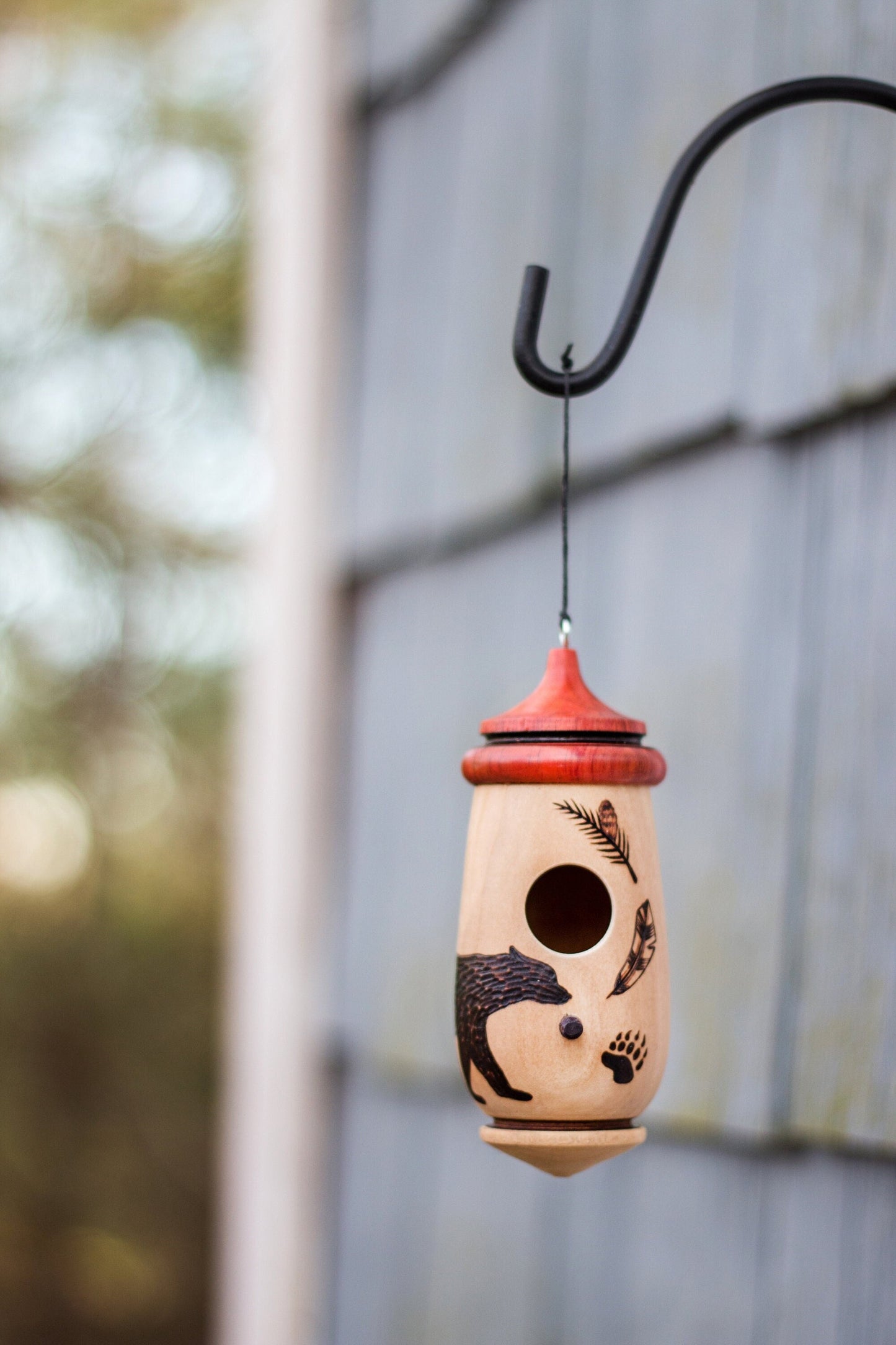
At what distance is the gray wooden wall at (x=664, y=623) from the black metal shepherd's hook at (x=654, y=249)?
21 centimetres

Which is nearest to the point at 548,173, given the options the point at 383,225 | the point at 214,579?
the point at 383,225

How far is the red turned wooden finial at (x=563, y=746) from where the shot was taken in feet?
2.19

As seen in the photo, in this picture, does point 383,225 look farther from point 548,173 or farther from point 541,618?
point 541,618

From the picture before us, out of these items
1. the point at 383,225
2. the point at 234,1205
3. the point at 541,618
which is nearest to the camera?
the point at 541,618

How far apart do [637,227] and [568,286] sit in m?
0.11

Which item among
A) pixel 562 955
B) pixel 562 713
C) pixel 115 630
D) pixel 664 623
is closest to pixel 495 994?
pixel 562 955

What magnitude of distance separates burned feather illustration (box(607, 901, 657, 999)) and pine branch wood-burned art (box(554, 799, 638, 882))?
0.03 m

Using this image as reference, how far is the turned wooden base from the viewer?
0.65 meters

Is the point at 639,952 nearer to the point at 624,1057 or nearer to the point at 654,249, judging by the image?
the point at 624,1057

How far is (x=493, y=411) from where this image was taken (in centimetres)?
132

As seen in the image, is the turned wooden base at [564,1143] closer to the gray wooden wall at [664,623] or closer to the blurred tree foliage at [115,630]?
the gray wooden wall at [664,623]

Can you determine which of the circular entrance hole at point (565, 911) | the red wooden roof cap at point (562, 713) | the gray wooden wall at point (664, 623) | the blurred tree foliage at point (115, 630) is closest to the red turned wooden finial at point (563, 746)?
the red wooden roof cap at point (562, 713)

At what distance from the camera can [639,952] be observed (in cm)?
67

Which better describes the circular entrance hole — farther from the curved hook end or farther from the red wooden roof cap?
the curved hook end
